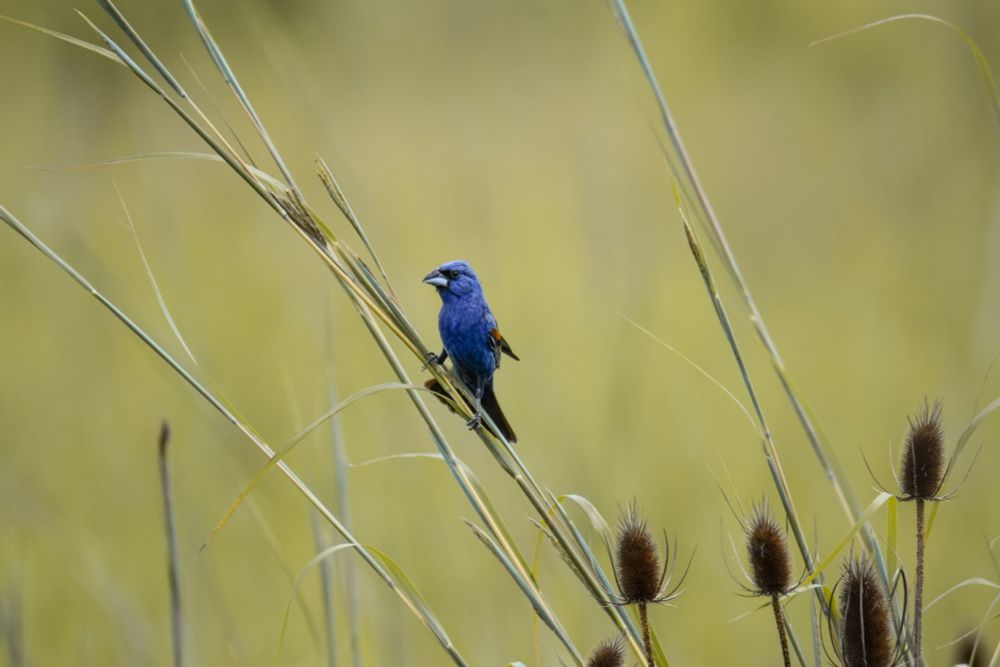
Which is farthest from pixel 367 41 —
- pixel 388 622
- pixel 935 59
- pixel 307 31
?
pixel 388 622

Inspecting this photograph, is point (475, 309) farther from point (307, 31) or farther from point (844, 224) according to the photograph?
point (307, 31)

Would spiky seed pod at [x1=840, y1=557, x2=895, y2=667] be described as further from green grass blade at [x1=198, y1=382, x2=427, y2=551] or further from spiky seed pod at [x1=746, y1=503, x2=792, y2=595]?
green grass blade at [x1=198, y1=382, x2=427, y2=551]

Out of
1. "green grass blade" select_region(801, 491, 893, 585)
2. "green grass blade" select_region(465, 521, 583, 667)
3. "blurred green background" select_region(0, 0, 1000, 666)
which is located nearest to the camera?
"green grass blade" select_region(801, 491, 893, 585)

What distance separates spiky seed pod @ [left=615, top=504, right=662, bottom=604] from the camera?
1090mm

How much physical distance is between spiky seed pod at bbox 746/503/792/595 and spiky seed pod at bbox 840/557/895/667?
0.08m

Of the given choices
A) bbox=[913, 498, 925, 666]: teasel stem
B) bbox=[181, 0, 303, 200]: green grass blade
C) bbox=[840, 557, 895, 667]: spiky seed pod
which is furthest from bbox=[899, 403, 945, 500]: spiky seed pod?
bbox=[181, 0, 303, 200]: green grass blade

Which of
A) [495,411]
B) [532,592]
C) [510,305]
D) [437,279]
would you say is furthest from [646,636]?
[510,305]

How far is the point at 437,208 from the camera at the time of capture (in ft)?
21.5

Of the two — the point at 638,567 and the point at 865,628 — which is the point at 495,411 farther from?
the point at 865,628

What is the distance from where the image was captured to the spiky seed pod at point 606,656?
3.44 feet

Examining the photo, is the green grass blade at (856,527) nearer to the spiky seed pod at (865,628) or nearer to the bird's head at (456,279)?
the spiky seed pod at (865,628)

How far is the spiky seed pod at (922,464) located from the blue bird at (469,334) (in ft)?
2.98

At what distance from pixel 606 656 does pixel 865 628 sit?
304 millimetres

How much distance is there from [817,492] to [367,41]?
550cm
